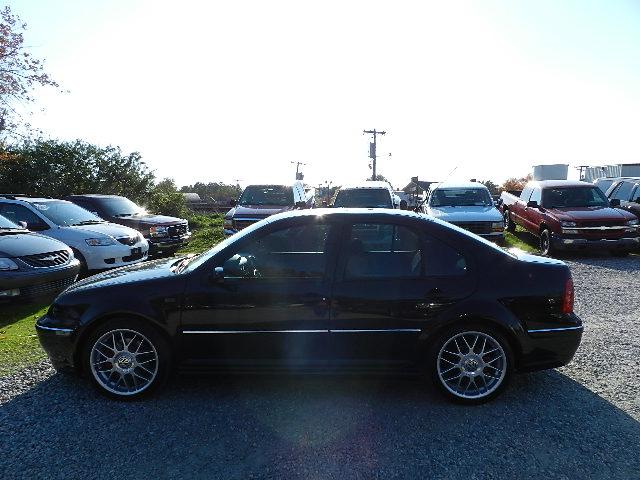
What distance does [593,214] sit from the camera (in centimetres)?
1129

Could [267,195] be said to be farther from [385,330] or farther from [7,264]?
[385,330]

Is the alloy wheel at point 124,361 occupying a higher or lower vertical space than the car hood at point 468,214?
lower

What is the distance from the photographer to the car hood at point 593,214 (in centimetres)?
1112

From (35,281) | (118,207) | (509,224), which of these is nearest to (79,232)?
(35,281)

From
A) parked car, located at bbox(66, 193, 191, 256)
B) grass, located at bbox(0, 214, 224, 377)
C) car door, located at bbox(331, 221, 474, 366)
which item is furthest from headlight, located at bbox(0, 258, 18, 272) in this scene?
car door, located at bbox(331, 221, 474, 366)

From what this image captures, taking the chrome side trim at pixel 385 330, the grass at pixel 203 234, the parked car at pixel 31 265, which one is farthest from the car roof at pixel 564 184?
the parked car at pixel 31 265

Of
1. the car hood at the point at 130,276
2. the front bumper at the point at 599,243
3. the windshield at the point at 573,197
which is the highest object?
the windshield at the point at 573,197

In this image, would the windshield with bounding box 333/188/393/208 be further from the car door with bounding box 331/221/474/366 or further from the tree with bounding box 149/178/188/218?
the tree with bounding box 149/178/188/218

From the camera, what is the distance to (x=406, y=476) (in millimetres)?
2879

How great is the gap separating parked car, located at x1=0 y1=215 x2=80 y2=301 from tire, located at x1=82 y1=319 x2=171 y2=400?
3.29 meters

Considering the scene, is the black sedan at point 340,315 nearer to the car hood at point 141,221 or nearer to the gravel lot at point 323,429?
the gravel lot at point 323,429

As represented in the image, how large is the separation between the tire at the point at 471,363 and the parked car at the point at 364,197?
9212mm

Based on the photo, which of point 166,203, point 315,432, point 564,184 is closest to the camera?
point 315,432

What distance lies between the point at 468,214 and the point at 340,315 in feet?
27.6
